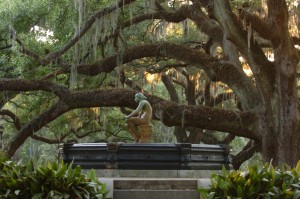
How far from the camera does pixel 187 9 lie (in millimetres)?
16500

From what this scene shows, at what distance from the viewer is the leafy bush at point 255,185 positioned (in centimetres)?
727

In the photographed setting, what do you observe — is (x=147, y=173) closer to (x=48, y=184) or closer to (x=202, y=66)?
(x=48, y=184)

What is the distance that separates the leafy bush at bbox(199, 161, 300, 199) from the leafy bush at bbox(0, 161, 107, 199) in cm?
146

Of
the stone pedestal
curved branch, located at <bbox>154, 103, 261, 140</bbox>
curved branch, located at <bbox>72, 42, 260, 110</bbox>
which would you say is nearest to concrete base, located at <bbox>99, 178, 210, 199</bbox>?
the stone pedestal

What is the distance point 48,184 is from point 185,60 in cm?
920

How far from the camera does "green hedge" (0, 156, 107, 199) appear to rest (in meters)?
7.36

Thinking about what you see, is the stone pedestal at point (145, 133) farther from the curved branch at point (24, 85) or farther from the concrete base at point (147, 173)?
the curved branch at point (24, 85)

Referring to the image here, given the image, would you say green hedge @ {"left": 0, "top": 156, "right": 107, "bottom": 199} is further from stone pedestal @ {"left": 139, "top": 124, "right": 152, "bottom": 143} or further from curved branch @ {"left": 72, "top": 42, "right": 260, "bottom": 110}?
curved branch @ {"left": 72, "top": 42, "right": 260, "bottom": 110}

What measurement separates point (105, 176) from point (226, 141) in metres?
13.9

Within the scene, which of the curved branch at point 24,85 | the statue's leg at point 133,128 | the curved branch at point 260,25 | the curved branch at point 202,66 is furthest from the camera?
the curved branch at point 24,85

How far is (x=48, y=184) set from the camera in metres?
7.41

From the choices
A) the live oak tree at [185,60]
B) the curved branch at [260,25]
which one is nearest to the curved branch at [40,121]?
the live oak tree at [185,60]

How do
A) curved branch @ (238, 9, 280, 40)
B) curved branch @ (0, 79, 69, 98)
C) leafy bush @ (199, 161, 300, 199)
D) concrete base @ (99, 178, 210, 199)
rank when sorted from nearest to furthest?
1. leafy bush @ (199, 161, 300, 199)
2. concrete base @ (99, 178, 210, 199)
3. curved branch @ (238, 9, 280, 40)
4. curved branch @ (0, 79, 69, 98)

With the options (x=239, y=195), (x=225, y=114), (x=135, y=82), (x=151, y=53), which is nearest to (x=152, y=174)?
(x=239, y=195)
